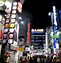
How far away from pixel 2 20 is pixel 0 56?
327 cm

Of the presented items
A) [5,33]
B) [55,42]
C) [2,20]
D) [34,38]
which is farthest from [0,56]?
[34,38]

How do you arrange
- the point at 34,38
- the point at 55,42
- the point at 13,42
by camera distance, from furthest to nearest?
the point at 34,38 < the point at 55,42 < the point at 13,42

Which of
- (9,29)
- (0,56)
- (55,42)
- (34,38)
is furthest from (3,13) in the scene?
(34,38)

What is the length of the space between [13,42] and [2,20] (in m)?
2.25

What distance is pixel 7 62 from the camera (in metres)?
14.4

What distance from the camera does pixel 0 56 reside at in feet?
48.0

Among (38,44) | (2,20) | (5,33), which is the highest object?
(2,20)

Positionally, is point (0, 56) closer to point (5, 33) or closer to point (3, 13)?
point (5, 33)

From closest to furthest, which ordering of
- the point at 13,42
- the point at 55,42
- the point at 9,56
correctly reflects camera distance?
1. the point at 9,56
2. the point at 13,42
3. the point at 55,42

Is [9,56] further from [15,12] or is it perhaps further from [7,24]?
[15,12]

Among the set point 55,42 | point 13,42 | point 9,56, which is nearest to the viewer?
point 9,56

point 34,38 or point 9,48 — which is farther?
point 34,38

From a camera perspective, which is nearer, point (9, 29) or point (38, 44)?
point (9, 29)

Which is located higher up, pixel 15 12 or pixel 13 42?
pixel 15 12
